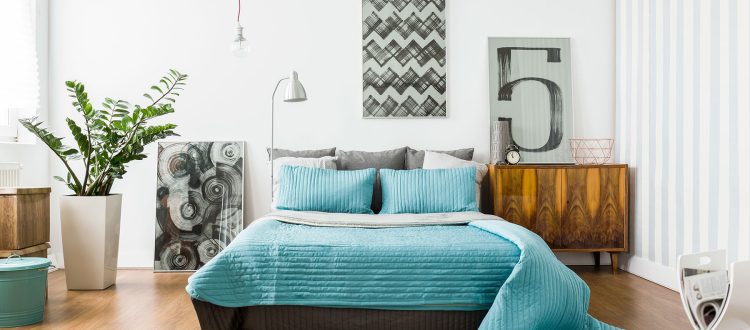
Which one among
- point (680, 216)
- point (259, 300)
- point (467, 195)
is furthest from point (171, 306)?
point (680, 216)

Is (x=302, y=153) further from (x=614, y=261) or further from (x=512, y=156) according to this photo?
(x=614, y=261)

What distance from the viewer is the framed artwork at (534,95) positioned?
15.7 ft

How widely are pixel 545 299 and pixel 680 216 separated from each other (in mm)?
1870

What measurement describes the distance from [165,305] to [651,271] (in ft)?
10.5

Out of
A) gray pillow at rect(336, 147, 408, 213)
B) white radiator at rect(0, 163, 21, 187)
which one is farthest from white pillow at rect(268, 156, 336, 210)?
white radiator at rect(0, 163, 21, 187)

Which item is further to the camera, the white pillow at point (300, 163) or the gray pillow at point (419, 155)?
the gray pillow at point (419, 155)

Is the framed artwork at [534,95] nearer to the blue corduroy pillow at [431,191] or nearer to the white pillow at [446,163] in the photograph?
the white pillow at [446,163]

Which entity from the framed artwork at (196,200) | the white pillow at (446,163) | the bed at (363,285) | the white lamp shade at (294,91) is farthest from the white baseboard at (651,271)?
the framed artwork at (196,200)

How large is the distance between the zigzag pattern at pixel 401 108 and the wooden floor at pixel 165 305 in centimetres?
168

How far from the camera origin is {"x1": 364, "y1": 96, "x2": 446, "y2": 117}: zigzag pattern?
478 centimetres

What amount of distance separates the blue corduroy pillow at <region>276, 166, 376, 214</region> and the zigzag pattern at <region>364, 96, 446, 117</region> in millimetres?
874

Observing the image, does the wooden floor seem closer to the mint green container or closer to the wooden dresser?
the mint green container

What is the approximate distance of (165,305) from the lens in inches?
138

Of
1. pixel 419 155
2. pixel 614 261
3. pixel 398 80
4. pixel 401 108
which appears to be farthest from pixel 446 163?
pixel 614 261
